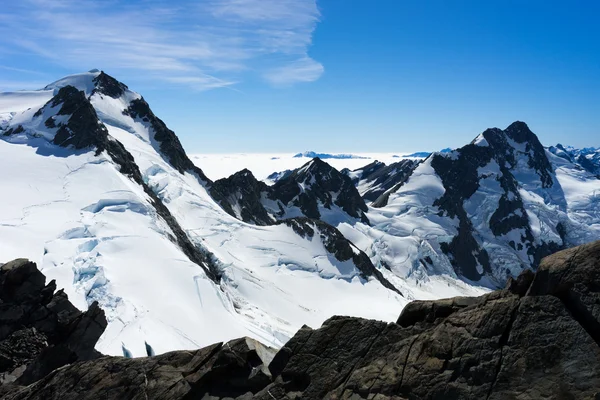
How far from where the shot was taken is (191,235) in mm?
76312

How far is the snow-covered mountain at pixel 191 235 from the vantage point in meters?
45.1

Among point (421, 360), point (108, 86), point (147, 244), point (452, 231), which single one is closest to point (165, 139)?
point (108, 86)

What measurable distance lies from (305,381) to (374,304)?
7070cm

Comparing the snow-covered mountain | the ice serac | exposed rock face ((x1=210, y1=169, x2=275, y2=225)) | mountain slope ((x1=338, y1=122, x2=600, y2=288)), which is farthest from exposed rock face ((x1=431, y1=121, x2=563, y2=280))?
exposed rock face ((x1=210, y1=169, x2=275, y2=225))

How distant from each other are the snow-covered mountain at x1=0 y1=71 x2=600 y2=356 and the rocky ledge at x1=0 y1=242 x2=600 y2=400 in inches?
692

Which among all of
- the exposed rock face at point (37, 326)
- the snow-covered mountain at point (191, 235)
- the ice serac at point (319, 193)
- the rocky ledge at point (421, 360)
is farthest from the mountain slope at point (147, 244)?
the ice serac at point (319, 193)

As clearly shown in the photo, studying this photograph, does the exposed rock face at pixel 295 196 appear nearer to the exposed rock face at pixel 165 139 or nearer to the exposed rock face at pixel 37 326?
the exposed rock face at pixel 165 139

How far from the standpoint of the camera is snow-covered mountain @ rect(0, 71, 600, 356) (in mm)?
45113

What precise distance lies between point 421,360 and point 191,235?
6594 cm

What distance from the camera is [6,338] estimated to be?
87.1ft

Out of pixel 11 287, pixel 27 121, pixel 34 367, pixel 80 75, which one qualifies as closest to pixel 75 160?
pixel 27 121

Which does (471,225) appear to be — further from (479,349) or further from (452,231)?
(479,349)

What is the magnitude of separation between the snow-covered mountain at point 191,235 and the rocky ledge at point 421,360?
17.6 metres

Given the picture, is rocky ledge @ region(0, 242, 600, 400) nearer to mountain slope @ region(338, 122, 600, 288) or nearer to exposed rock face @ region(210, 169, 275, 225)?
exposed rock face @ region(210, 169, 275, 225)
